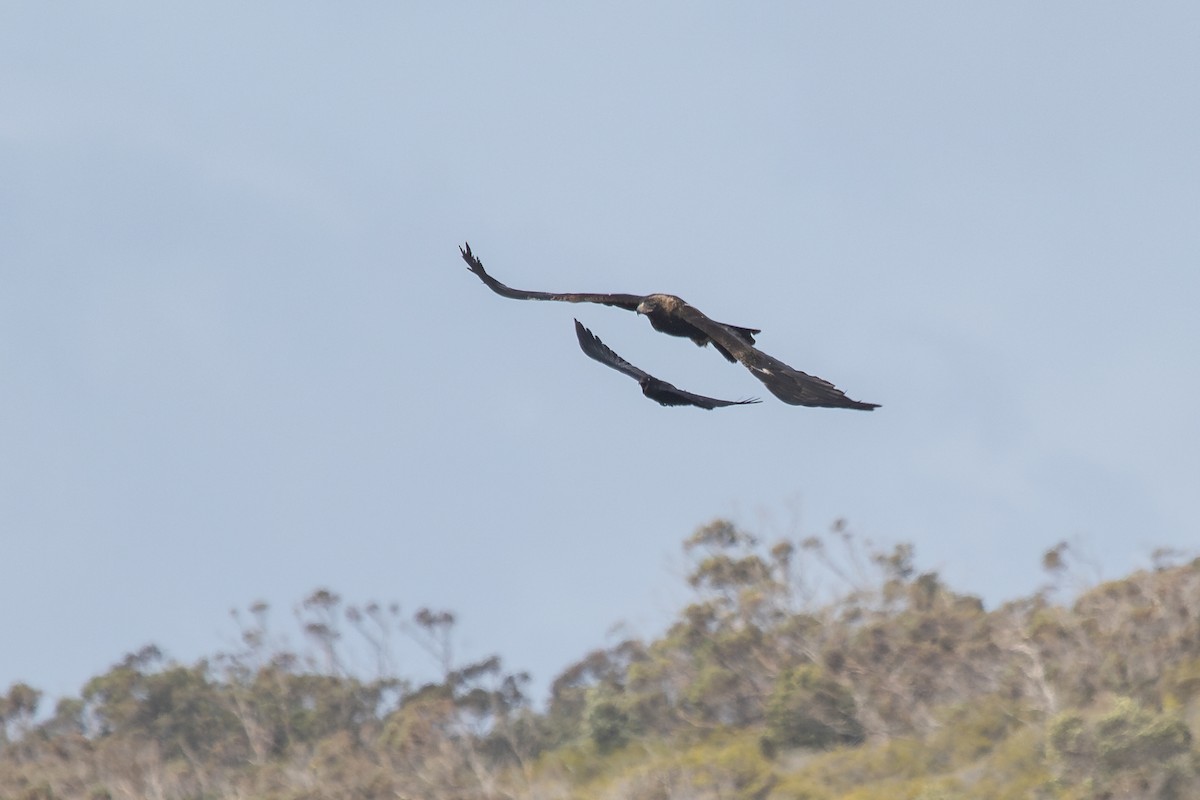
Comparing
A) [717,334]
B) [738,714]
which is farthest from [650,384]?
[738,714]

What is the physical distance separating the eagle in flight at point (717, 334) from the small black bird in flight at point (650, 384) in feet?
0.46

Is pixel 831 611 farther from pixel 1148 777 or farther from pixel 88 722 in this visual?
pixel 88 722

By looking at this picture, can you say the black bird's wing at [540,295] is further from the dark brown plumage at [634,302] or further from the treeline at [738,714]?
the treeline at [738,714]

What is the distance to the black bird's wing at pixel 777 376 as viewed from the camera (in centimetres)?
1261

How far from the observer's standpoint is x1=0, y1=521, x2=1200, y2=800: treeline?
5138cm

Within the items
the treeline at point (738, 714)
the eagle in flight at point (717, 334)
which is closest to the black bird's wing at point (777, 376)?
the eagle in flight at point (717, 334)

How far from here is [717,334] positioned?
1411 cm

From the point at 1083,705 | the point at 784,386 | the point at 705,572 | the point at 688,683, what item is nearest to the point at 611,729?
the point at 688,683

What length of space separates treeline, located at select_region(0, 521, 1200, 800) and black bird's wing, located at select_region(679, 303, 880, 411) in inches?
1267

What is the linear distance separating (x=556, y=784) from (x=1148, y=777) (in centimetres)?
2378

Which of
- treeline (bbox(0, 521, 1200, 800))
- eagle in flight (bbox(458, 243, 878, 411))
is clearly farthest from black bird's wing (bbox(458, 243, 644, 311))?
treeline (bbox(0, 521, 1200, 800))

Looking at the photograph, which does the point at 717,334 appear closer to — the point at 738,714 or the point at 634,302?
the point at 634,302

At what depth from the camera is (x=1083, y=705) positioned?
51.3 m

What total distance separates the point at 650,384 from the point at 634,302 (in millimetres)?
1035
